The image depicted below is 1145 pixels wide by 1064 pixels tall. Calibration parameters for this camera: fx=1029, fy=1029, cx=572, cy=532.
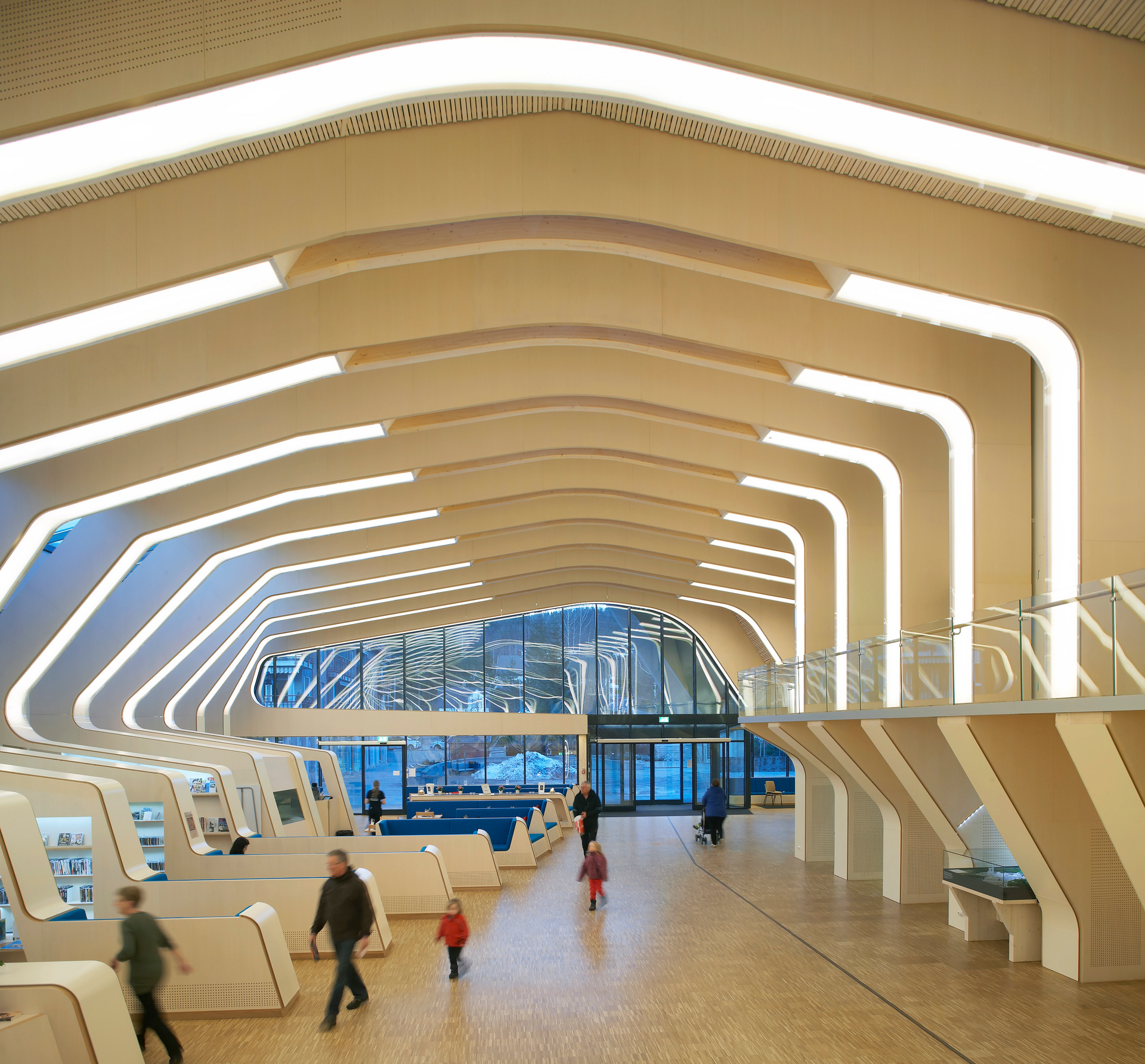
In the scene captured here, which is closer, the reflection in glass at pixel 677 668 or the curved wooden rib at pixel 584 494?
the curved wooden rib at pixel 584 494

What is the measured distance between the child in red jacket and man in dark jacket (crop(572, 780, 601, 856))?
7082 mm

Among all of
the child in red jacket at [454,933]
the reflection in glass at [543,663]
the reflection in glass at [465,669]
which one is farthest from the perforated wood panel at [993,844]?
the reflection in glass at [465,669]

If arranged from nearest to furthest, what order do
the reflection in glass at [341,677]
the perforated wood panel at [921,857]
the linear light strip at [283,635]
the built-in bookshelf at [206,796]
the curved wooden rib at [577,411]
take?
the perforated wood panel at [921,857]
the curved wooden rib at [577,411]
the built-in bookshelf at [206,796]
the linear light strip at [283,635]
the reflection in glass at [341,677]

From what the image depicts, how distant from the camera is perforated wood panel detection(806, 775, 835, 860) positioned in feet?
65.1

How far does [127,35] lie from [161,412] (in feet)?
17.6

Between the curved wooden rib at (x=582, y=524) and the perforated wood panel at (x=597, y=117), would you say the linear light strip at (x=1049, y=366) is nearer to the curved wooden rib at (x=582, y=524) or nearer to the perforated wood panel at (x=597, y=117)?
the perforated wood panel at (x=597, y=117)

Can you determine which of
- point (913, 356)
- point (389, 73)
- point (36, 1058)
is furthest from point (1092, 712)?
point (36, 1058)

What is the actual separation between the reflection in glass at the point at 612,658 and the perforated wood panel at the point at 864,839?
18469mm

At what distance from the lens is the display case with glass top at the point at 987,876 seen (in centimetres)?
1088

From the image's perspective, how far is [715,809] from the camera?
870 inches

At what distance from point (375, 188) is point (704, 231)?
291cm

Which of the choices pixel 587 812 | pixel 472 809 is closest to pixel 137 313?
pixel 587 812

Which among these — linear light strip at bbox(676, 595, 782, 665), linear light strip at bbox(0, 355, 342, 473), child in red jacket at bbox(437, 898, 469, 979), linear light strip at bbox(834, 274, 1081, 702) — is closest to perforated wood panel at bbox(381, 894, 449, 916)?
child in red jacket at bbox(437, 898, 469, 979)

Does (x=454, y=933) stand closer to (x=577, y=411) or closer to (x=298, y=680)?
(x=577, y=411)
